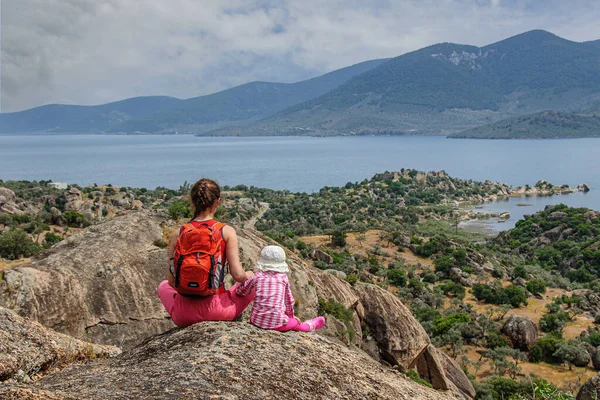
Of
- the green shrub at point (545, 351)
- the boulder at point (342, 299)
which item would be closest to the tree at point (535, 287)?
the green shrub at point (545, 351)

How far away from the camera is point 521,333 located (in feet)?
85.6

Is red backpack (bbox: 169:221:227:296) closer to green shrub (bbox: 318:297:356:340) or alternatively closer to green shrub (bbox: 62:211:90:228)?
green shrub (bbox: 318:297:356:340)

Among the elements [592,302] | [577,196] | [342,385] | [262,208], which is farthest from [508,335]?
[577,196]

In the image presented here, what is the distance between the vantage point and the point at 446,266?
4047 centimetres

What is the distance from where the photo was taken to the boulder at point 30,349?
508cm

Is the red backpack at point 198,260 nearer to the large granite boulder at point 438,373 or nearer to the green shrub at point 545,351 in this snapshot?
the large granite boulder at point 438,373

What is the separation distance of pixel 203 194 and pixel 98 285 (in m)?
5.94

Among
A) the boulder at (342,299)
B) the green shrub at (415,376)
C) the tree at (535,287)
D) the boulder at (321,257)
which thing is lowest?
the tree at (535,287)

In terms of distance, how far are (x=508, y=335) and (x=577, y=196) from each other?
98409 mm

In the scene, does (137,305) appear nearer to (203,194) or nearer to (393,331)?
(203,194)

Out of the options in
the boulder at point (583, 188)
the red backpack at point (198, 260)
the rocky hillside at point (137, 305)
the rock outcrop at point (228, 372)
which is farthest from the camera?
the boulder at point (583, 188)

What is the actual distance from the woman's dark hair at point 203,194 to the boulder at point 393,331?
11664 mm

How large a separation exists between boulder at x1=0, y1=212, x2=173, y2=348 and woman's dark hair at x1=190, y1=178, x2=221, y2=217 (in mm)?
5300

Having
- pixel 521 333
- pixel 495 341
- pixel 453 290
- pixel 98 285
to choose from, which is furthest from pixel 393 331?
pixel 453 290
